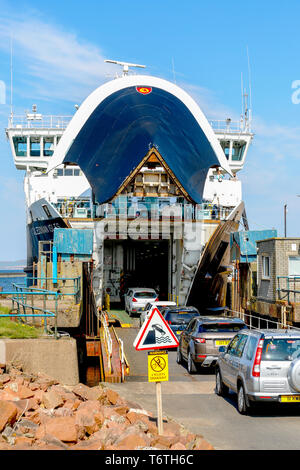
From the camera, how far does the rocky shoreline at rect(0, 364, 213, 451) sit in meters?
6.70

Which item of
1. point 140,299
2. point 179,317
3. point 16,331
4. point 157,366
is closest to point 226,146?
point 140,299

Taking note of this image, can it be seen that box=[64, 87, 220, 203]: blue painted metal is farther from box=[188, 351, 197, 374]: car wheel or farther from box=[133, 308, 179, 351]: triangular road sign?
box=[133, 308, 179, 351]: triangular road sign

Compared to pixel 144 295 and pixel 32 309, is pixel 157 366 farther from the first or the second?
pixel 144 295

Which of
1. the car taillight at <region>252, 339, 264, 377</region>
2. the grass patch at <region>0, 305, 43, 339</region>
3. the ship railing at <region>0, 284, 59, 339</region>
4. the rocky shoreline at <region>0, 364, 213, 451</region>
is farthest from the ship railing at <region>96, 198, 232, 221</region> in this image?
the car taillight at <region>252, 339, 264, 377</region>

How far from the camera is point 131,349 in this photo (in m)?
18.8

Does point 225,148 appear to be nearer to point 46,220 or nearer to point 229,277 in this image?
point 229,277

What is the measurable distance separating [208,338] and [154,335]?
5.92 meters

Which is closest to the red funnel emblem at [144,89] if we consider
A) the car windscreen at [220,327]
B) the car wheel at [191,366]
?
the car windscreen at [220,327]

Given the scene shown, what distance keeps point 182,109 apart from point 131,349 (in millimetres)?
12560

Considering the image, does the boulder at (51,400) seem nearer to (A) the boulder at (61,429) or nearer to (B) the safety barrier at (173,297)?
(A) the boulder at (61,429)

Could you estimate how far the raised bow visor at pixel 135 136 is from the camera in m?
24.7

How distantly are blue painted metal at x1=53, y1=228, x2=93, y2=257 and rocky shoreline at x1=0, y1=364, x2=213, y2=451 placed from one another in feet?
50.9

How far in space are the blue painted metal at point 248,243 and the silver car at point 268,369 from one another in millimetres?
15219
